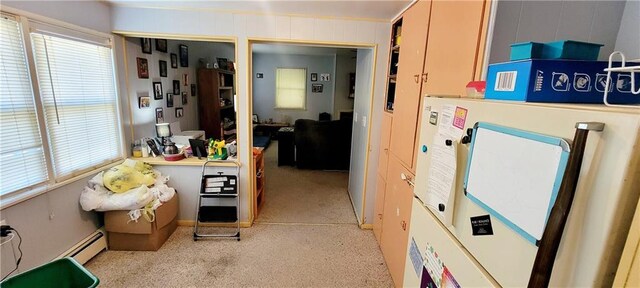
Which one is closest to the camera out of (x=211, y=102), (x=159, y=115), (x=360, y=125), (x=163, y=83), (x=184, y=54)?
(x=360, y=125)

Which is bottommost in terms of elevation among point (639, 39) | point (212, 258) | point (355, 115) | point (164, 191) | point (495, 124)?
point (212, 258)

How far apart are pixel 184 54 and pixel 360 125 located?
9.71 feet

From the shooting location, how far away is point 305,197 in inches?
153

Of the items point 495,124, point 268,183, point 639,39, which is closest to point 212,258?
point 268,183

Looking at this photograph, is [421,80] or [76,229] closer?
[421,80]

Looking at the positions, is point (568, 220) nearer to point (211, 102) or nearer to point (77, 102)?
point (77, 102)

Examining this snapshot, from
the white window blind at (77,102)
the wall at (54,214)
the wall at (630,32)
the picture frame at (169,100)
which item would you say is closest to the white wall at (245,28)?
the wall at (54,214)

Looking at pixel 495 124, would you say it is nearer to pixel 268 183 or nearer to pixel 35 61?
pixel 35 61

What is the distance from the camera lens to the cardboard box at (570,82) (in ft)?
2.24

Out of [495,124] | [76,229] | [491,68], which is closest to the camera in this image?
[495,124]

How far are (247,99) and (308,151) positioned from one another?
2332 mm

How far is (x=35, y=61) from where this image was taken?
1.88m

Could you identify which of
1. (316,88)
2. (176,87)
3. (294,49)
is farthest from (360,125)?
(316,88)

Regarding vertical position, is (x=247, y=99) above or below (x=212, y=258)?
above
